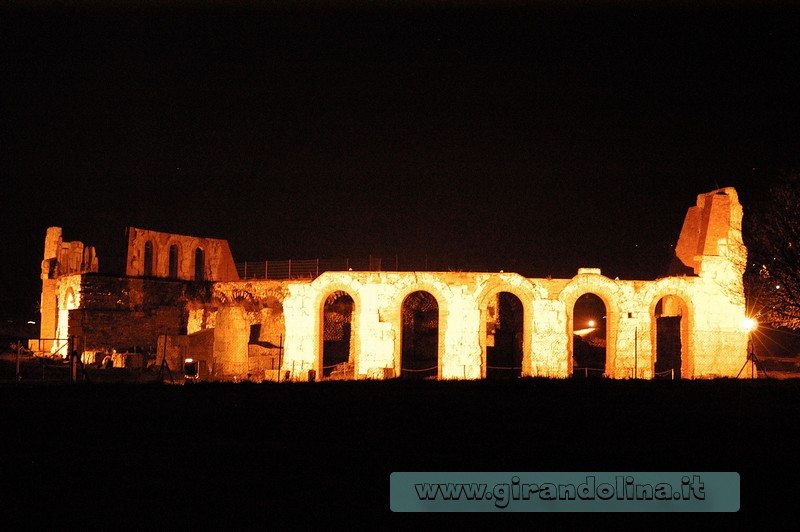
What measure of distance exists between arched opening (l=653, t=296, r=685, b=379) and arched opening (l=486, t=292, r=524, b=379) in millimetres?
4547

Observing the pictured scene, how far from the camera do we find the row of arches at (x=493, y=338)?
83.7ft

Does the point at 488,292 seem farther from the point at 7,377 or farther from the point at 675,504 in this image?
the point at 675,504

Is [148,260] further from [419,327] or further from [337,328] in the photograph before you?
[419,327]

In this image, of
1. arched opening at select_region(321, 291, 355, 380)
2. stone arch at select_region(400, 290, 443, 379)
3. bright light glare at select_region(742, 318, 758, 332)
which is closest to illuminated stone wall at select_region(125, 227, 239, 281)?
arched opening at select_region(321, 291, 355, 380)

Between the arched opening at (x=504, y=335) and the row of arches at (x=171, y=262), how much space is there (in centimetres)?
1079

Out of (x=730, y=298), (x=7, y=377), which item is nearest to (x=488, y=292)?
(x=730, y=298)

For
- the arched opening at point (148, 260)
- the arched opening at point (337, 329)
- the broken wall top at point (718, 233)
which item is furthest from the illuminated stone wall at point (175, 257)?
the broken wall top at point (718, 233)

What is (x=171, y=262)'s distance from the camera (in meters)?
28.5

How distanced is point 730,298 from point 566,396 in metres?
13.2

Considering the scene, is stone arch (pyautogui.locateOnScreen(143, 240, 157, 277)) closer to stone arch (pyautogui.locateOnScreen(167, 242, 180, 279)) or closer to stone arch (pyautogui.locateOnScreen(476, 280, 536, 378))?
stone arch (pyautogui.locateOnScreen(167, 242, 180, 279))

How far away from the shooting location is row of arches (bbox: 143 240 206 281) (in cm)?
2728

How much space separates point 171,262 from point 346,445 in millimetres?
21127

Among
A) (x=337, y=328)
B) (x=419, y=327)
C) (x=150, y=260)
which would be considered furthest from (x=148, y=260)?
(x=419, y=327)

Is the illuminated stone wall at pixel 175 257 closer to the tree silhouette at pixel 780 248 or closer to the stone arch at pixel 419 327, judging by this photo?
the stone arch at pixel 419 327
